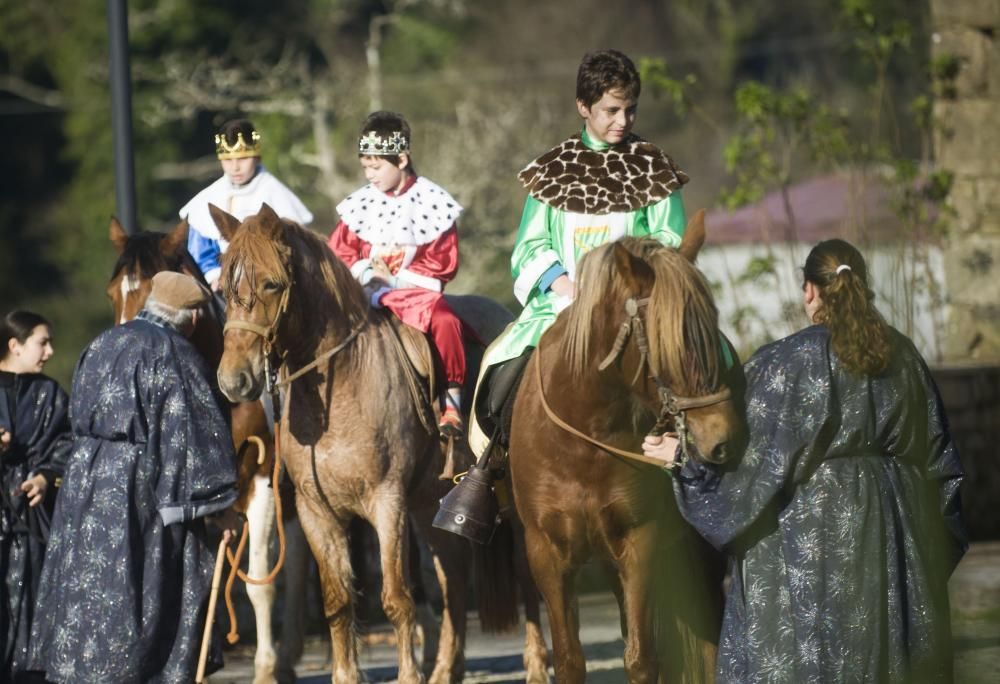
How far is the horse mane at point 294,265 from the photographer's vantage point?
7.12 m

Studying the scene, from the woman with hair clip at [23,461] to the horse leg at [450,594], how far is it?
1808 mm

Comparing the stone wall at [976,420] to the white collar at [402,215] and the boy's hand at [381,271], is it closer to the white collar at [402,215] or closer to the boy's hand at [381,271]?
the white collar at [402,215]

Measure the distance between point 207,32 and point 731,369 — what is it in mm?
32021

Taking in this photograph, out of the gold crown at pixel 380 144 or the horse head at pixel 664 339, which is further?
→ the gold crown at pixel 380 144

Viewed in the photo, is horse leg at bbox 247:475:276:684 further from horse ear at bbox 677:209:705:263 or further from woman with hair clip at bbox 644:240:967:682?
woman with hair clip at bbox 644:240:967:682

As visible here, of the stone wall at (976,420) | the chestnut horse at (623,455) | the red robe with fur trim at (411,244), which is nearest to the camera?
the chestnut horse at (623,455)

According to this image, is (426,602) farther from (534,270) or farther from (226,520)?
(534,270)

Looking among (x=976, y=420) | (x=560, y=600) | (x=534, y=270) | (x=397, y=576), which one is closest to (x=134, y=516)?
(x=397, y=576)

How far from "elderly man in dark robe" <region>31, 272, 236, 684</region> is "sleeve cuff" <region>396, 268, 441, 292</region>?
1250mm

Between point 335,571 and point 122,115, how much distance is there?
3107 millimetres

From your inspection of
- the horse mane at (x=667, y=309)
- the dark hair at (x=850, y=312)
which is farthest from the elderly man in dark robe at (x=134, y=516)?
the dark hair at (x=850, y=312)

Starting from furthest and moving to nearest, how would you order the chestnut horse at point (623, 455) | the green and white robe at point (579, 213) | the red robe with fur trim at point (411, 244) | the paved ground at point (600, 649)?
1. the paved ground at point (600, 649)
2. the red robe with fur trim at point (411, 244)
3. the green and white robe at point (579, 213)
4. the chestnut horse at point (623, 455)

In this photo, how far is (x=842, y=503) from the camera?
5887 millimetres

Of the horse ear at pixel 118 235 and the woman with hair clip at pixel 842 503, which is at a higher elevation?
the horse ear at pixel 118 235
